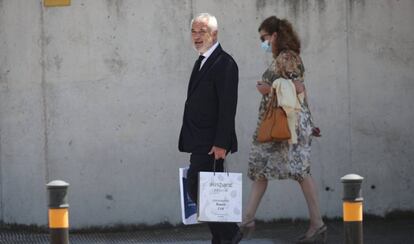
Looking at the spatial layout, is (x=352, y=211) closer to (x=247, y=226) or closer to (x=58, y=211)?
(x=247, y=226)

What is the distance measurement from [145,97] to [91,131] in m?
0.59

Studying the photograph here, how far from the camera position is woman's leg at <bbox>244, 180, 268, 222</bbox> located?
832cm

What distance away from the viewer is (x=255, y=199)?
8352 mm

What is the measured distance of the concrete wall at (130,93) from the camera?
9.36 meters

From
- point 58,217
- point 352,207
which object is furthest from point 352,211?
point 58,217

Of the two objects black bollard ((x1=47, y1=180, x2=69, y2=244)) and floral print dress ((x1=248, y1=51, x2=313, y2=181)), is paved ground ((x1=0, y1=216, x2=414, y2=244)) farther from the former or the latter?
black bollard ((x1=47, y1=180, x2=69, y2=244))

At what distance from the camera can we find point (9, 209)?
9.44 meters

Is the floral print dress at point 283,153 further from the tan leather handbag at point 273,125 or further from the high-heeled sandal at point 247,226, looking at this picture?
the high-heeled sandal at point 247,226

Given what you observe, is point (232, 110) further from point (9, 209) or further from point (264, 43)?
point (9, 209)

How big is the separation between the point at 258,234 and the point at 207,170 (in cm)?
192

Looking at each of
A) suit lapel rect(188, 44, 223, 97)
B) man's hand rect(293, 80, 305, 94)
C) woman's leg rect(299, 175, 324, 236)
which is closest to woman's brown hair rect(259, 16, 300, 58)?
man's hand rect(293, 80, 305, 94)

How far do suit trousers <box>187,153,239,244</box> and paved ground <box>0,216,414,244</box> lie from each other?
4.02 ft

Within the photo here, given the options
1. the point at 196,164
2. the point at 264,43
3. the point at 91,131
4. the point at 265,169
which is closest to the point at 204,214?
the point at 196,164

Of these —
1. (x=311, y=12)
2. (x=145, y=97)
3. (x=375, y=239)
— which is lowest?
(x=375, y=239)
